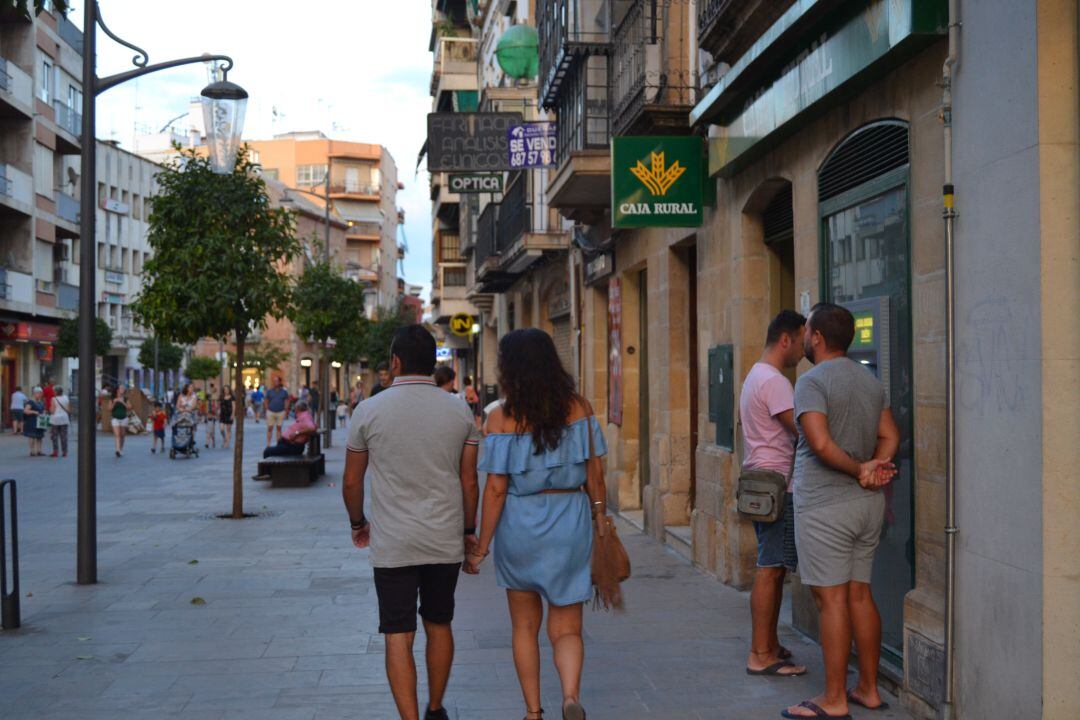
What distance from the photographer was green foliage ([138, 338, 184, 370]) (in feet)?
209

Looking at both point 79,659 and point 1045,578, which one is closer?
point 1045,578

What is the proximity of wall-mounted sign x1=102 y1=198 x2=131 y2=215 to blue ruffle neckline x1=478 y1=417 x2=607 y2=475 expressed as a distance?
64.6m

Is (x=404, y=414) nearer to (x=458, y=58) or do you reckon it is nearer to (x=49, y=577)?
(x=49, y=577)

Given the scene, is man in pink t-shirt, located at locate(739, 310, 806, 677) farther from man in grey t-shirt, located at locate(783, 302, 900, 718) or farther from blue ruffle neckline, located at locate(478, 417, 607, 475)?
blue ruffle neckline, located at locate(478, 417, 607, 475)

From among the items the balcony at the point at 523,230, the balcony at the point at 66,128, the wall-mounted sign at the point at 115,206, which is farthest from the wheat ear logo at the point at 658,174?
the wall-mounted sign at the point at 115,206

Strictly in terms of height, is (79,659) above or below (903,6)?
below

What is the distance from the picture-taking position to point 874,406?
6.22 m

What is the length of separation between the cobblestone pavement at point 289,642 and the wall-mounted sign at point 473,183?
31.1 ft

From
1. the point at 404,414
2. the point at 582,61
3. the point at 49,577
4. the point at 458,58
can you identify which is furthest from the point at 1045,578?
the point at 458,58

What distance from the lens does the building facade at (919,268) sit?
17.2 ft

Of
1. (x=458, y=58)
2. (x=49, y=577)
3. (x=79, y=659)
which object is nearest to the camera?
(x=79, y=659)

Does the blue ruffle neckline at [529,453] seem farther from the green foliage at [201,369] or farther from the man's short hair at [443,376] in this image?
the green foliage at [201,369]

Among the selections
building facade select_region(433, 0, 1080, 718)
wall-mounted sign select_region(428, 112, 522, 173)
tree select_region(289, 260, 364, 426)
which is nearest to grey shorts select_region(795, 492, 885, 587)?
building facade select_region(433, 0, 1080, 718)

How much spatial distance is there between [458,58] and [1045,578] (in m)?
40.6
